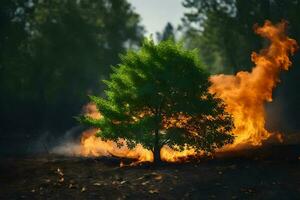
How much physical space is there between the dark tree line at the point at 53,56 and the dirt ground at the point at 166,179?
90.9ft

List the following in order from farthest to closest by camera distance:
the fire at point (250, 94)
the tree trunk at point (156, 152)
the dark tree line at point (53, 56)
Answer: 1. the dark tree line at point (53, 56)
2. the fire at point (250, 94)
3. the tree trunk at point (156, 152)

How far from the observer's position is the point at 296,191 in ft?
46.9

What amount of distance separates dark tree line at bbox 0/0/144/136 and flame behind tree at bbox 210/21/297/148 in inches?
1077

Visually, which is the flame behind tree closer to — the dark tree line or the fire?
the fire

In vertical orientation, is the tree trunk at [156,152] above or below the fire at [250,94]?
below

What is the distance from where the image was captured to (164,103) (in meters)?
19.7

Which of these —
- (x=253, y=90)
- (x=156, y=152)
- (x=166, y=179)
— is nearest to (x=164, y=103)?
(x=156, y=152)

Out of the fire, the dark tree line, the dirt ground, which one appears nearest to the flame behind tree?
the fire

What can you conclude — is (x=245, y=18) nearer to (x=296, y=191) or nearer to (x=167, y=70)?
(x=167, y=70)

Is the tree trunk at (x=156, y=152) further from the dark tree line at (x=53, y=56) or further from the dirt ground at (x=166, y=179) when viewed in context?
the dark tree line at (x=53, y=56)

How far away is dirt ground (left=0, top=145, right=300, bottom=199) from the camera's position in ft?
48.3

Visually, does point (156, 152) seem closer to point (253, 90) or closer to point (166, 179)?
point (166, 179)

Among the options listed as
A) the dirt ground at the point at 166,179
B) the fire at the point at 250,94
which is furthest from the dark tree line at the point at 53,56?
the dirt ground at the point at 166,179

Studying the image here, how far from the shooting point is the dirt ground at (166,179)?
1471cm
